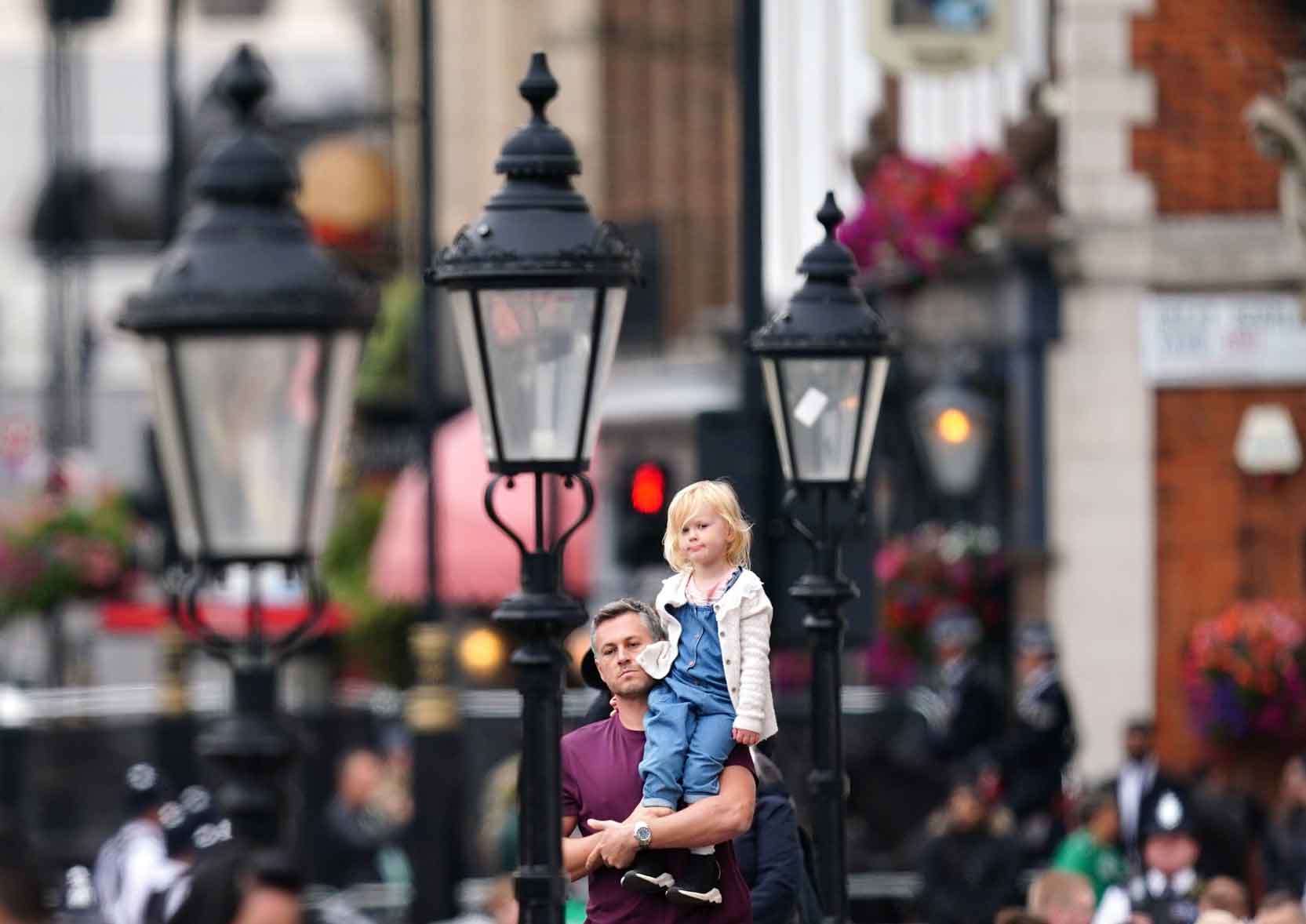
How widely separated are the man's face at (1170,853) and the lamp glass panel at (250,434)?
853 cm

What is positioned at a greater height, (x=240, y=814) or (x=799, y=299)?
(x=799, y=299)

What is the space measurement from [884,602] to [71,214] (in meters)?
11.6

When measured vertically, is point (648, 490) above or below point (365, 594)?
above

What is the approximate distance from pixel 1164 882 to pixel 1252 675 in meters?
5.49

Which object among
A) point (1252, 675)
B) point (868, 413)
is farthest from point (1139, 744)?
point (868, 413)

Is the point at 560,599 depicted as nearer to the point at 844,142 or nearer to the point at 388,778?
the point at 388,778

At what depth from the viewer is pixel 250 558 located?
595cm

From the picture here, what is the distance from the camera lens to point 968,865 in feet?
50.8

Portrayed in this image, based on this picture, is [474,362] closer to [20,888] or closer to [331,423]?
[331,423]

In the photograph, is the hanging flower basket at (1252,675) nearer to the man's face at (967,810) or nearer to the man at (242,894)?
the man's face at (967,810)

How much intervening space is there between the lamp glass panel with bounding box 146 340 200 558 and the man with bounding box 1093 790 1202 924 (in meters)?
7.52

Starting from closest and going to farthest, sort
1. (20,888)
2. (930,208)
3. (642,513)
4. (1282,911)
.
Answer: (20,888), (1282,911), (642,513), (930,208)

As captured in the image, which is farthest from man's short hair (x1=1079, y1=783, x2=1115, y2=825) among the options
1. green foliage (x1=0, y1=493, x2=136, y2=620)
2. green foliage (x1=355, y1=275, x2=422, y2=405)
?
green foliage (x1=355, y1=275, x2=422, y2=405)

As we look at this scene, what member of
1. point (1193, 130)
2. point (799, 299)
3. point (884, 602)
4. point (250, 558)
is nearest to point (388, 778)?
point (884, 602)
